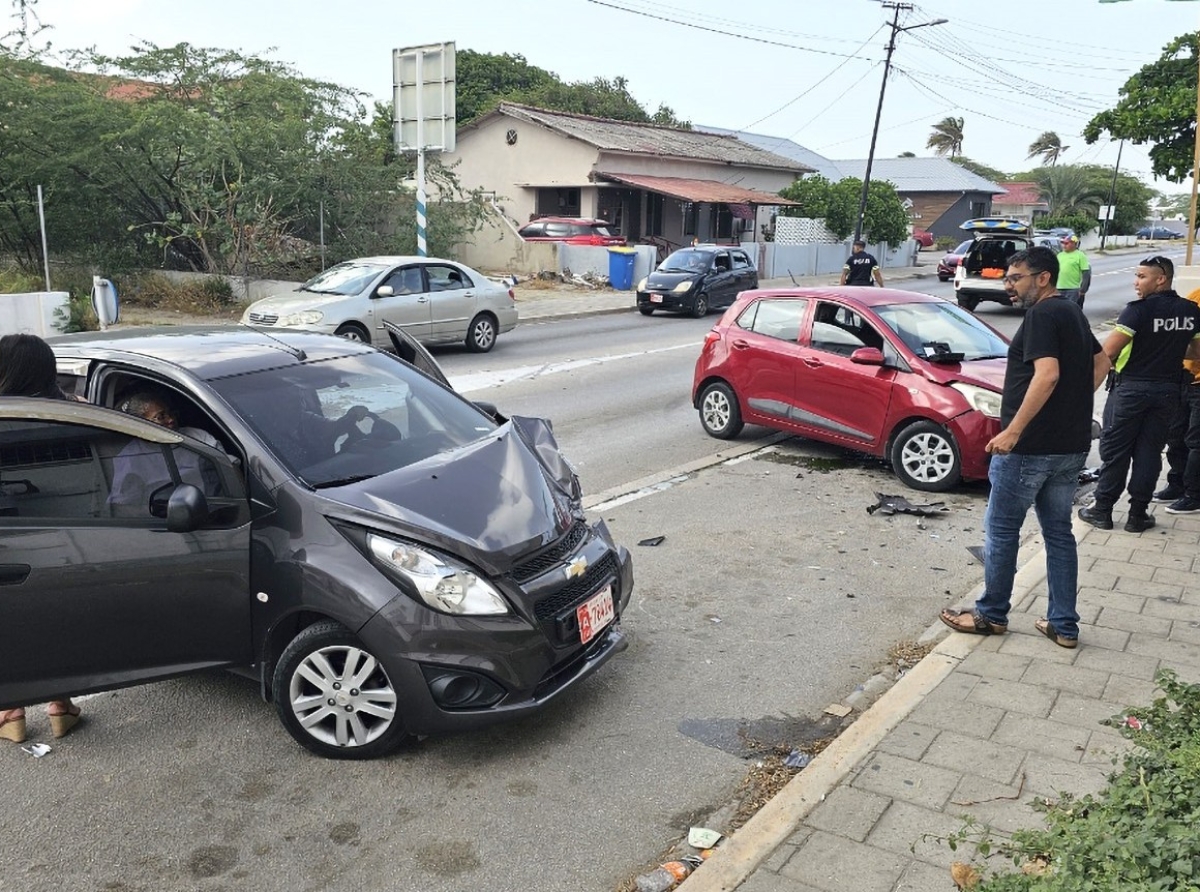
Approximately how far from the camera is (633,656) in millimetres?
5219

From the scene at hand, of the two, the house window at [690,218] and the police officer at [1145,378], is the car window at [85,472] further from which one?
the house window at [690,218]

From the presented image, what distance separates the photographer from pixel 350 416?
15.8ft

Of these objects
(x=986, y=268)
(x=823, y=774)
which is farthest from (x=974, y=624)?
(x=986, y=268)

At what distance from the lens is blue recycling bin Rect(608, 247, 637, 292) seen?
29.1 m

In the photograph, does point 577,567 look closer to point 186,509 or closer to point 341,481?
point 341,481

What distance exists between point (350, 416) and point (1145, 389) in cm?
517

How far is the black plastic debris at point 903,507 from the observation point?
308 inches

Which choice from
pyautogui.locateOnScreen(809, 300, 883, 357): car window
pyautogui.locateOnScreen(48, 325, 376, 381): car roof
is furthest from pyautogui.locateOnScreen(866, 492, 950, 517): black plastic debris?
pyautogui.locateOnScreen(48, 325, 376, 381): car roof

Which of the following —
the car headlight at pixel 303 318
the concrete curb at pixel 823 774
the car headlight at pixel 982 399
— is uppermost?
the car headlight at pixel 982 399

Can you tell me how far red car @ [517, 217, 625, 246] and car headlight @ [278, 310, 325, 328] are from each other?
57.9 feet

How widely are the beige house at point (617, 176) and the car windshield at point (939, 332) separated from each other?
1020 inches

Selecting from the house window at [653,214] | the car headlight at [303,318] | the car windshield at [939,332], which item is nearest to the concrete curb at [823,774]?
the car windshield at [939,332]

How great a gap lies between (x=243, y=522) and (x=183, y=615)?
0.43 meters

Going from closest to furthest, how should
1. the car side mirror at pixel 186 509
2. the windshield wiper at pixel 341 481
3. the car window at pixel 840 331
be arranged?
1. the car side mirror at pixel 186 509
2. the windshield wiper at pixel 341 481
3. the car window at pixel 840 331
